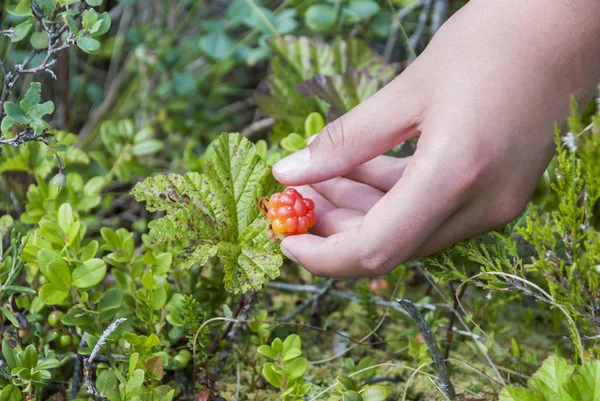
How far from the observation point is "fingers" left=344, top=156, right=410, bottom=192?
142 cm

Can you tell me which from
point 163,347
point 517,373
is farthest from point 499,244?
point 163,347

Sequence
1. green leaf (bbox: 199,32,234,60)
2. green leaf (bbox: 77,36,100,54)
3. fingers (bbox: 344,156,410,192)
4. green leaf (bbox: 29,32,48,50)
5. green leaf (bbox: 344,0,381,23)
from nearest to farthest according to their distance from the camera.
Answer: green leaf (bbox: 77,36,100,54), green leaf (bbox: 29,32,48,50), fingers (bbox: 344,156,410,192), green leaf (bbox: 344,0,381,23), green leaf (bbox: 199,32,234,60)

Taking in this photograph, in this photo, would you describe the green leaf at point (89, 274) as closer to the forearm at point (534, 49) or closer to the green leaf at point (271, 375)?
the green leaf at point (271, 375)

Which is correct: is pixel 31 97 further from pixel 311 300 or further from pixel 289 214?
pixel 311 300

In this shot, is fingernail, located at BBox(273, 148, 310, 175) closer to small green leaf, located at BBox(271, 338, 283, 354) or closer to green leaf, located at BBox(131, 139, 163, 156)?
small green leaf, located at BBox(271, 338, 283, 354)

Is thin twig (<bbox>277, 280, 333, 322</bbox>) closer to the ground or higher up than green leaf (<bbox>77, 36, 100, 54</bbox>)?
closer to the ground

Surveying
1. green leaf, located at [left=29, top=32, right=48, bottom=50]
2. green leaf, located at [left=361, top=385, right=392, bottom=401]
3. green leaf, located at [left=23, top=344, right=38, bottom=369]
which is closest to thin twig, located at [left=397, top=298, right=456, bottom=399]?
green leaf, located at [left=361, top=385, right=392, bottom=401]

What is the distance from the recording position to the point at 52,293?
1.16 m

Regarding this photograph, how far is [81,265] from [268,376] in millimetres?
421

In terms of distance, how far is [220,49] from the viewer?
7.55 feet

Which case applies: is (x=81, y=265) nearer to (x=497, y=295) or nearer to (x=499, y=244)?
(x=499, y=244)

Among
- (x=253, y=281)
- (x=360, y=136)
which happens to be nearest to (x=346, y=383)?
(x=253, y=281)

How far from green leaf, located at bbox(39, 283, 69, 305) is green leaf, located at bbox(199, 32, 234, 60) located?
51.8 inches

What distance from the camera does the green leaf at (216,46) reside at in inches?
89.9
